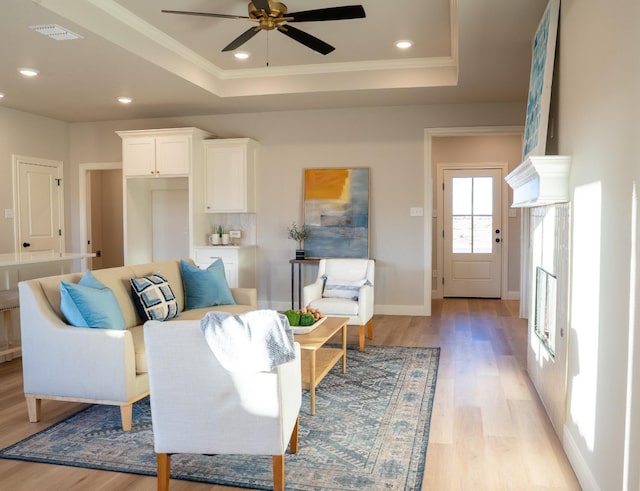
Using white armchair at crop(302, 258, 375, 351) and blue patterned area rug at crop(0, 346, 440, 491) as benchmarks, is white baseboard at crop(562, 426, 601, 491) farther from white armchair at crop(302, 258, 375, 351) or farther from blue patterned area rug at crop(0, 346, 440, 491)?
white armchair at crop(302, 258, 375, 351)

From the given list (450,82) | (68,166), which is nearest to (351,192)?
(450,82)

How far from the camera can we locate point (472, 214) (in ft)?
28.5

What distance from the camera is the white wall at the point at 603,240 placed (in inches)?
77.1

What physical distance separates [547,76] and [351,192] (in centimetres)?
391

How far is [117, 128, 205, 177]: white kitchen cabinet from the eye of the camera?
22.9ft

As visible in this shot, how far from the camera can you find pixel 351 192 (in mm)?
7188

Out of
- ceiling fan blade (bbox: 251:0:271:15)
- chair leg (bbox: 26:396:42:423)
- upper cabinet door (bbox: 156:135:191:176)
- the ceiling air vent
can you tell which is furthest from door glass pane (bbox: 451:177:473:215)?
chair leg (bbox: 26:396:42:423)

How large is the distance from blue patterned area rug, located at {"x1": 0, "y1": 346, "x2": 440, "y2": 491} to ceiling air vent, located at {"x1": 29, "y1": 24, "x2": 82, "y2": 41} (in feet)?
8.80

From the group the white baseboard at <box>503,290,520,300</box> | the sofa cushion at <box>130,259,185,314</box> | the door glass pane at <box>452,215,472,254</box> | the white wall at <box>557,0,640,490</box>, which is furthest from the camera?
the door glass pane at <box>452,215,472,254</box>

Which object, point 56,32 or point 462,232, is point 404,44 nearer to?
point 56,32

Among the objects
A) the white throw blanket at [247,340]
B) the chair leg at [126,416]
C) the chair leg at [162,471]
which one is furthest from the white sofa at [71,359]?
the white throw blanket at [247,340]

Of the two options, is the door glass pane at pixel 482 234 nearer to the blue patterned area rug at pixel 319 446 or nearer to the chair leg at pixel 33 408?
the blue patterned area rug at pixel 319 446

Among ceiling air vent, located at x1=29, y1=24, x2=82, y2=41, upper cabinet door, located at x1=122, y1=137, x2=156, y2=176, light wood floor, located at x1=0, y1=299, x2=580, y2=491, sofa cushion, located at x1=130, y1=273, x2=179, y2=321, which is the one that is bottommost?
light wood floor, located at x1=0, y1=299, x2=580, y2=491

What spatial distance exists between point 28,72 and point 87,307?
10.2ft
